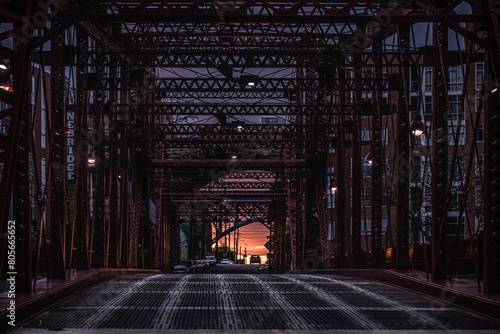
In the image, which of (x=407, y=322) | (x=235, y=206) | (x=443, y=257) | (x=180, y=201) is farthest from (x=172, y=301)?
(x=235, y=206)

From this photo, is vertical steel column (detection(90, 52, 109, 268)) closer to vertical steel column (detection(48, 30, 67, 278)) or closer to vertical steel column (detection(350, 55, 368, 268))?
vertical steel column (detection(48, 30, 67, 278))

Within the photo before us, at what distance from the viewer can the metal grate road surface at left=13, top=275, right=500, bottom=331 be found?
10562 mm

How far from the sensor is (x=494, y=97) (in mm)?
12648

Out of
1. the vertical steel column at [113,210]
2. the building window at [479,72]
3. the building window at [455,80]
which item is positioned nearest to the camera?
the vertical steel column at [113,210]

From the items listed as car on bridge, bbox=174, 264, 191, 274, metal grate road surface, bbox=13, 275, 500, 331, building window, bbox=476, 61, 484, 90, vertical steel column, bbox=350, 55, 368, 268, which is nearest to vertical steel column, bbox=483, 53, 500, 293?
metal grate road surface, bbox=13, 275, 500, 331

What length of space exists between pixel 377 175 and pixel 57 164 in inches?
475

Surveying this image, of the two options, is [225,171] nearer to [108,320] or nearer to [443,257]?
[443,257]

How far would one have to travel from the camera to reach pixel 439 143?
653 inches

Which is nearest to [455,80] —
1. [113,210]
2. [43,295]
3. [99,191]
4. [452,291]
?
[113,210]

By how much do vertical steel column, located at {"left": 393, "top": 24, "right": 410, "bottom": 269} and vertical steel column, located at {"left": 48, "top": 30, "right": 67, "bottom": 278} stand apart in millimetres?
9067

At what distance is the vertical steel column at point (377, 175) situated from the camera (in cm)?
2453

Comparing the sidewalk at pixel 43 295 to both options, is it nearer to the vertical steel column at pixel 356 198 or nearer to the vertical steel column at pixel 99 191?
the vertical steel column at pixel 99 191

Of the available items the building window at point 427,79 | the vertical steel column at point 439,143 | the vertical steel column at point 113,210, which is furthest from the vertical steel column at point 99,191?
the building window at point 427,79

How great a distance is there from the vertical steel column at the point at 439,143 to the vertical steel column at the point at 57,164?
27.6 ft
